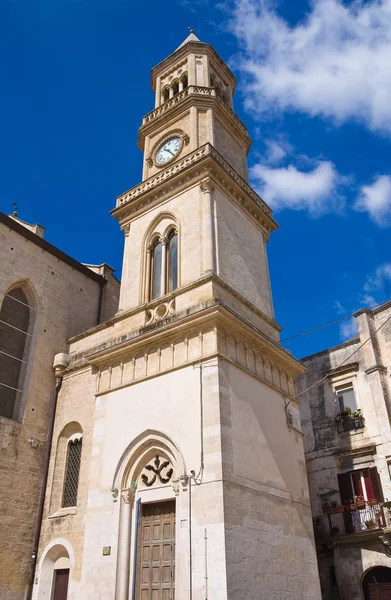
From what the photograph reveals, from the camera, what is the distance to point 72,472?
16188 mm

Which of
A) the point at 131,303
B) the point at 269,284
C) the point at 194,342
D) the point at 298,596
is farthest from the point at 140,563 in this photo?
the point at 269,284

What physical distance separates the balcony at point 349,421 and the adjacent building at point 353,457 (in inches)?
1.5

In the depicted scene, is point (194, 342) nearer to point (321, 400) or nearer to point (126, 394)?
point (126, 394)

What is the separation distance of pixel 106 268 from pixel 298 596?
14631mm

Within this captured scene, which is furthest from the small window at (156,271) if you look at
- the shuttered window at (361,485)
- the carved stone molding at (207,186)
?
the shuttered window at (361,485)

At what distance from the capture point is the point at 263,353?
15891 millimetres

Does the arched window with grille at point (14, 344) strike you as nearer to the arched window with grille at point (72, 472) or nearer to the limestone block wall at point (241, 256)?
the arched window with grille at point (72, 472)

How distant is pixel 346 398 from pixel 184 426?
9.60m

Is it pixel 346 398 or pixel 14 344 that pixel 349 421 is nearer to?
pixel 346 398

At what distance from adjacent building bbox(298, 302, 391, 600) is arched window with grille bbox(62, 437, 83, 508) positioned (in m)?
7.76

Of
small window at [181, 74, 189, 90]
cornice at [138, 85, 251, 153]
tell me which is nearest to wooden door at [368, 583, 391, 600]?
cornice at [138, 85, 251, 153]

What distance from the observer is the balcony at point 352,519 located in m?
17.1

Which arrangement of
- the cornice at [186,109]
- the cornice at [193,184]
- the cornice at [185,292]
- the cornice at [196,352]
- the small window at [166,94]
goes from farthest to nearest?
the small window at [166,94] < the cornice at [186,109] < the cornice at [193,184] < the cornice at [185,292] < the cornice at [196,352]

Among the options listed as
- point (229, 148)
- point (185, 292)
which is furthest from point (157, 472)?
point (229, 148)
